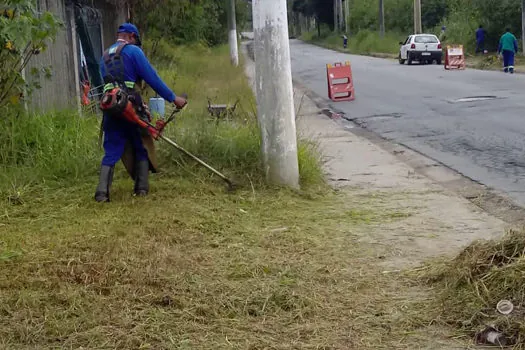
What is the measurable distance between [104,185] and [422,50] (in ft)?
102

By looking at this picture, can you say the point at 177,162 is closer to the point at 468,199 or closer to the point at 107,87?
the point at 107,87

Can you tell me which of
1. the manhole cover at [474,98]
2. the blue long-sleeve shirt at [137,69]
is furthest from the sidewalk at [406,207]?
the manhole cover at [474,98]

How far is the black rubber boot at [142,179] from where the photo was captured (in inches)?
283

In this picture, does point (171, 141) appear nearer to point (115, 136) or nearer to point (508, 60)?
point (115, 136)

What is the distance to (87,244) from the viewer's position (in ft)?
18.3

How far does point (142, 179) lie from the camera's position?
23.6ft

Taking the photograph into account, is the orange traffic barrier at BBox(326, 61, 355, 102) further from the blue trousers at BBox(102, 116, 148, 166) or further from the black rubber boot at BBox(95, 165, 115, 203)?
the black rubber boot at BBox(95, 165, 115, 203)

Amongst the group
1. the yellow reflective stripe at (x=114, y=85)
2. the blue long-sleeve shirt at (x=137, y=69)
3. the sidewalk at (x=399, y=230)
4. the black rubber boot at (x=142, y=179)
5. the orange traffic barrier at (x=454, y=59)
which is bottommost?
the sidewalk at (x=399, y=230)

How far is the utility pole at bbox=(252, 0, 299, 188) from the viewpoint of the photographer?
7461 millimetres

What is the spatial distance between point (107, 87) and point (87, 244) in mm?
1878

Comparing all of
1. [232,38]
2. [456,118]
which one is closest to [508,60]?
[232,38]

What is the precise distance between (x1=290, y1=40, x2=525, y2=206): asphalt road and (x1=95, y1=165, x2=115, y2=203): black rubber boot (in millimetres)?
3862

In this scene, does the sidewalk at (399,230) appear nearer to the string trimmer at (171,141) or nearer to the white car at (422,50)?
the string trimmer at (171,141)

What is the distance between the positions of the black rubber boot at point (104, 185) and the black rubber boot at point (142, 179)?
0.29 metres
